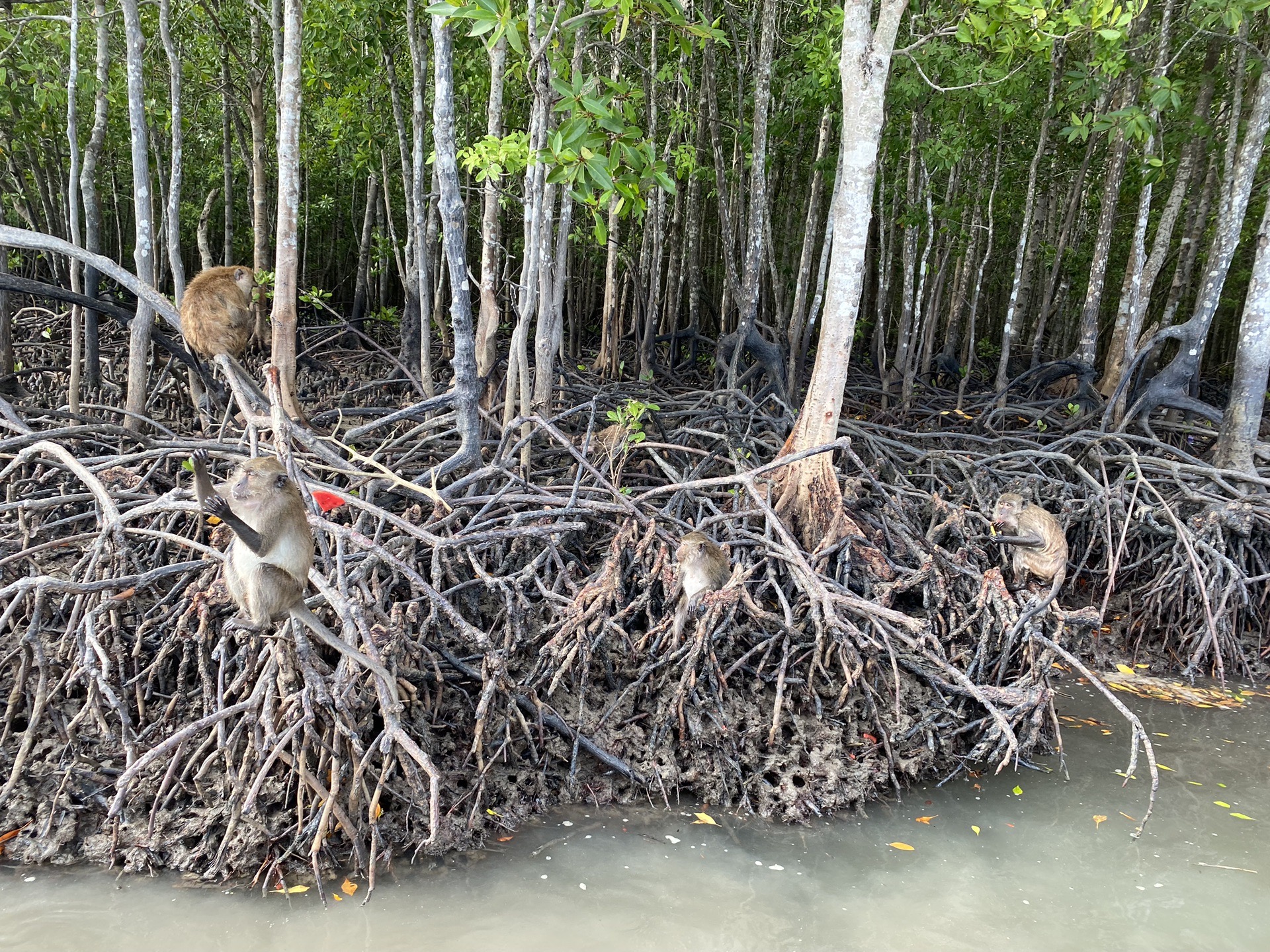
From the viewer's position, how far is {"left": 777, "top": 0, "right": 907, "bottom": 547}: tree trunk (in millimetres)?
4648

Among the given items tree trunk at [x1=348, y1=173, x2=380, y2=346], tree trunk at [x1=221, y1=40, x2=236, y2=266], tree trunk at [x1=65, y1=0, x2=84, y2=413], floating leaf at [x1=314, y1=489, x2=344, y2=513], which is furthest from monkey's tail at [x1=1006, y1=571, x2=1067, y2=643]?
tree trunk at [x1=221, y1=40, x2=236, y2=266]

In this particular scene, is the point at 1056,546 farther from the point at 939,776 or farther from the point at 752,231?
the point at 752,231

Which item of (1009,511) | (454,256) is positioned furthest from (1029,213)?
(454,256)

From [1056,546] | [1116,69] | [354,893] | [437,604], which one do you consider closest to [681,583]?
[437,604]

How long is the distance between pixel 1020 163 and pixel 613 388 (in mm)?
8055

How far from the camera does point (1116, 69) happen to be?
568 cm

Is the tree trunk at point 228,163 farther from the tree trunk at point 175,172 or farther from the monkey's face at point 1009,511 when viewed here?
the monkey's face at point 1009,511

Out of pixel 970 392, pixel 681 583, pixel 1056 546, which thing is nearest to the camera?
pixel 681 583

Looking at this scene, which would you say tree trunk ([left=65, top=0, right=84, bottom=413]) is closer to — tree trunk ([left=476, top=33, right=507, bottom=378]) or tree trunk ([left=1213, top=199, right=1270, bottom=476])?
tree trunk ([left=476, top=33, right=507, bottom=378])

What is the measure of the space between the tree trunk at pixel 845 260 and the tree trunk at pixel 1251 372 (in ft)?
11.7

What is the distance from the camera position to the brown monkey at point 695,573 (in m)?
4.26

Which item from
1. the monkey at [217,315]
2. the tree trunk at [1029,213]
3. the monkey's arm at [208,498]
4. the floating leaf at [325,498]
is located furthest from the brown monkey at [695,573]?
the tree trunk at [1029,213]

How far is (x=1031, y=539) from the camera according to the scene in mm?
5172

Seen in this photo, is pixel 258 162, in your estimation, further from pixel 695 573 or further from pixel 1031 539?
pixel 1031 539
